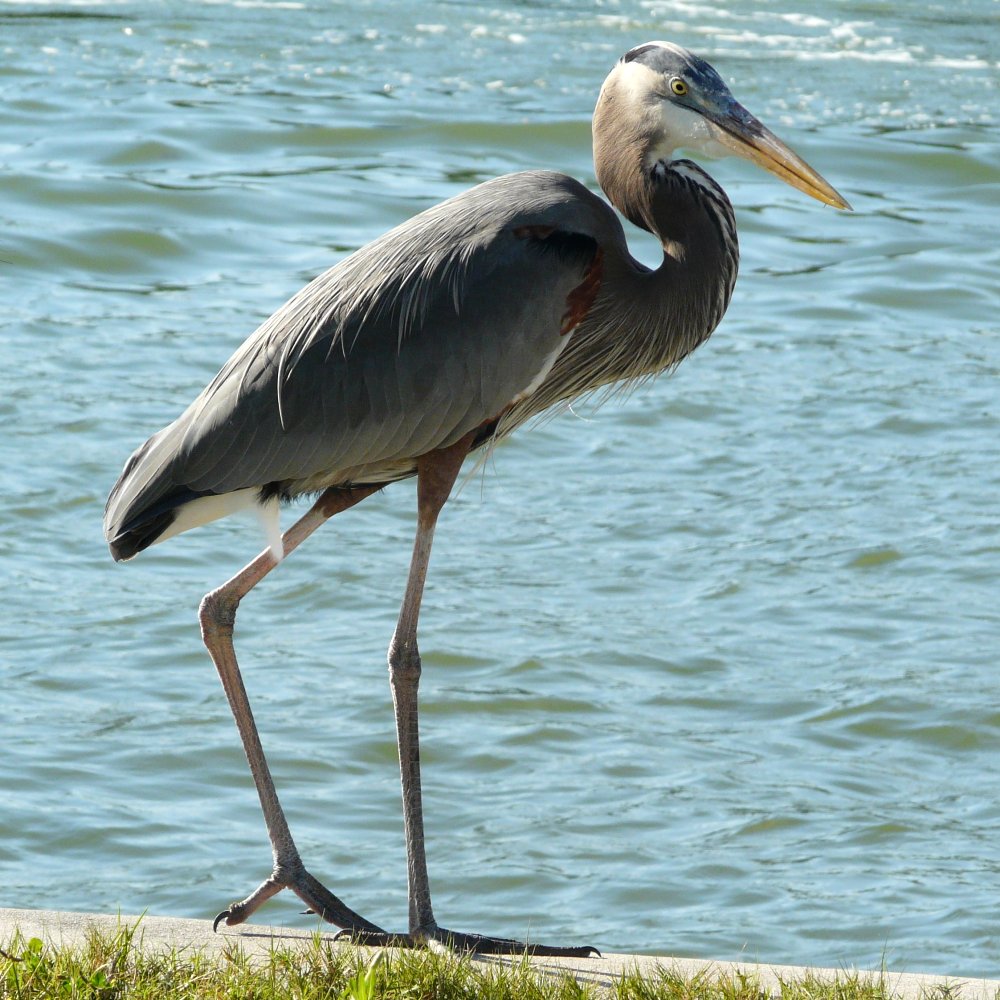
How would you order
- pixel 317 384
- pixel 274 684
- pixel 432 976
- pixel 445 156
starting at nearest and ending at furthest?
Result: pixel 432 976
pixel 317 384
pixel 274 684
pixel 445 156

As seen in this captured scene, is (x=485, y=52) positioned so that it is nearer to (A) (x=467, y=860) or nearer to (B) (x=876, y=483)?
(B) (x=876, y=483)

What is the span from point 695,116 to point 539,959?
237 cm

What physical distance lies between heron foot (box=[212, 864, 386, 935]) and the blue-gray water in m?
1.01

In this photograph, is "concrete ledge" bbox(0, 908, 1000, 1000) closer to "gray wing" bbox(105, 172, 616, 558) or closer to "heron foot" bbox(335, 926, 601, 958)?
"heron foot" bbox(335, 926, 601, 958)

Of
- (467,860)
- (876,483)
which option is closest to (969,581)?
(876,483)

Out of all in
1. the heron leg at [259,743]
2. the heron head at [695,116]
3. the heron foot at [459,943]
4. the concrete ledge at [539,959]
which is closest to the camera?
the concrete ledge at [539,959]

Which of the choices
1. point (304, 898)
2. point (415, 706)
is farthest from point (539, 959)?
point (415, 706)

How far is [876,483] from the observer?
905 cm

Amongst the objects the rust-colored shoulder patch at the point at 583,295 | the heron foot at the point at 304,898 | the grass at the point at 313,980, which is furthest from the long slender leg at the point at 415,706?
the grass at the point at 313,980

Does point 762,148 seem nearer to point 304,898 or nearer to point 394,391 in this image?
point 394,391

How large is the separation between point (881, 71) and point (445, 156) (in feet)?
16.5

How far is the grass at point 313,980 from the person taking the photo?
11.7 feet

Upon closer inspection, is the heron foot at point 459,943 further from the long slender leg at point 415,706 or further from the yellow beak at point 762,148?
the yellow beak at point 762,148

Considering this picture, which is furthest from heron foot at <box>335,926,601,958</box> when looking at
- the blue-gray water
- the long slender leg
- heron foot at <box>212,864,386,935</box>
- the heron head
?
the heron head
